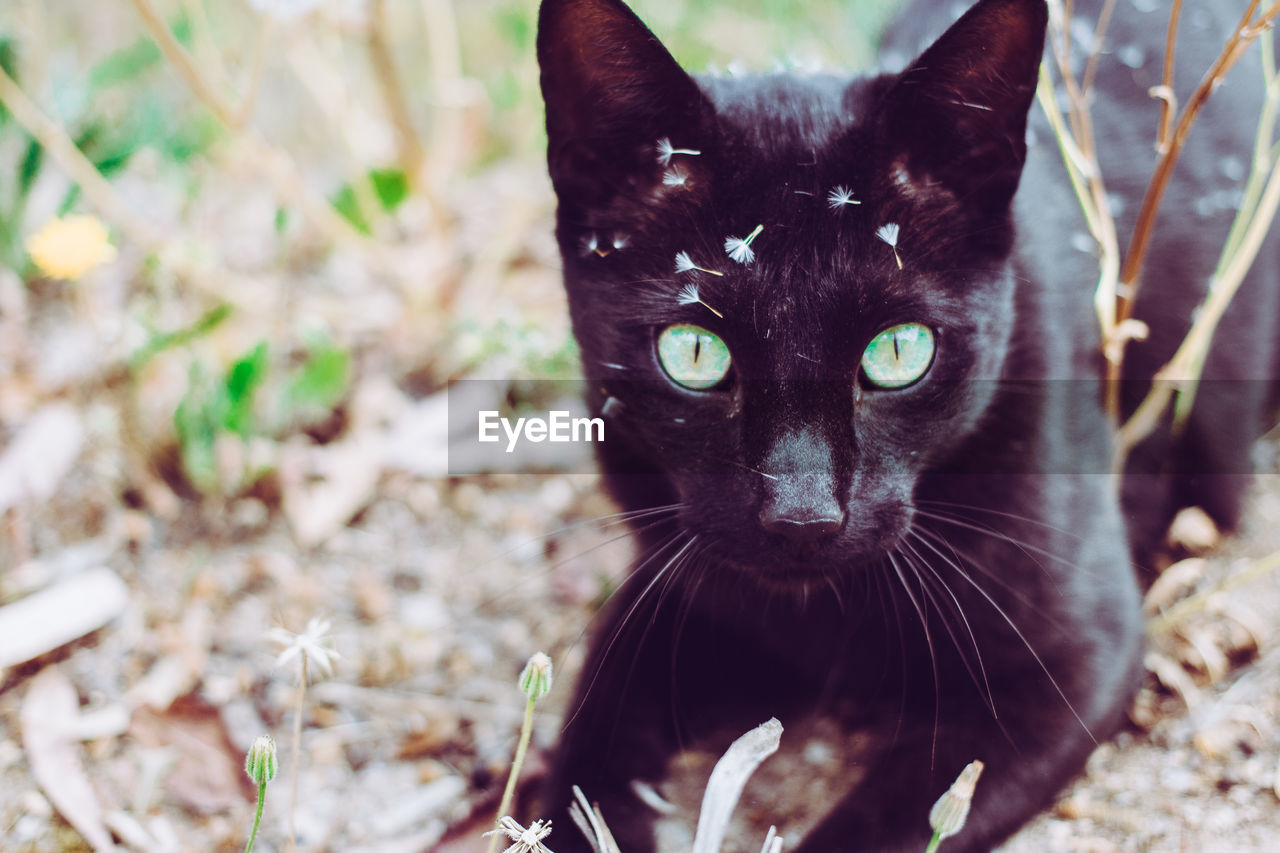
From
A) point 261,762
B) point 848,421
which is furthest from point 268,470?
point 848,421

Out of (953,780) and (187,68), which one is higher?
(187,68)

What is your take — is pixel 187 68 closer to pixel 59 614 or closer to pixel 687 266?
pixel 59 614

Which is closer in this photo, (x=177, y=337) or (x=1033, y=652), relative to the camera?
(x=1033, y=652)

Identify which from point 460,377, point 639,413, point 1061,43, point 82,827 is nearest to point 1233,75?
point 1061,43

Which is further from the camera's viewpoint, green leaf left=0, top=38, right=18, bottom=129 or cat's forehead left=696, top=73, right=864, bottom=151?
green leaf left=0, top=38, right=18, bottom=129

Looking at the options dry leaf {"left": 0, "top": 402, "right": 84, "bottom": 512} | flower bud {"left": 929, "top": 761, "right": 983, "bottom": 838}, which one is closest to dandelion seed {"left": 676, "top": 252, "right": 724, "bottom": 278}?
flower bud {"left": 929, "top": 761, "right": 983, "bottom": 838}

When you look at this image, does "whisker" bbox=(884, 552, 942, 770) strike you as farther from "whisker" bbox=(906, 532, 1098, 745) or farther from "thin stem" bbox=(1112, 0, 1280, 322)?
"thin stem" bbox=(1112, 0, 1280, 322)

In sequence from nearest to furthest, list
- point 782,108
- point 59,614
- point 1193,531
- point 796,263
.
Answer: point 796,263 → point 782,108 → point 59,614 → point 1193,531

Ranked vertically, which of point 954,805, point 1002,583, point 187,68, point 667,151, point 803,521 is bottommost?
point 954,805

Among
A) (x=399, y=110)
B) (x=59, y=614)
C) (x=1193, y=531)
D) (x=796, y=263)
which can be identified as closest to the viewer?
(x=796, y=263)
